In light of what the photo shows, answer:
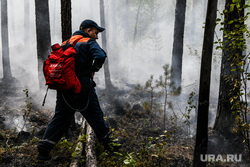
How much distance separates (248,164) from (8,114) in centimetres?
652

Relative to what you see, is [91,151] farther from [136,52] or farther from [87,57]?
[136,52]

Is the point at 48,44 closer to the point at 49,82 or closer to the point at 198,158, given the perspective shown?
the point at 49,82

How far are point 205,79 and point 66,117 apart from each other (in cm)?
221

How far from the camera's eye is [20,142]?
12.8 feet

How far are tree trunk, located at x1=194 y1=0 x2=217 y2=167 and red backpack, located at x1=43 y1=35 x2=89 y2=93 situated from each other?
6.13 feet

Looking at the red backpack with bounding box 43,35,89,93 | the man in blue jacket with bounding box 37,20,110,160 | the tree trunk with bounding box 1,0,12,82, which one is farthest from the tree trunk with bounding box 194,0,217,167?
the tree trunk with bounding box 1,0,12,82

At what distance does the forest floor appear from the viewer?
3.00m

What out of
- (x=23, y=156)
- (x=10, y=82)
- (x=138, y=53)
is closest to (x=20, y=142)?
(x=23, y=156)

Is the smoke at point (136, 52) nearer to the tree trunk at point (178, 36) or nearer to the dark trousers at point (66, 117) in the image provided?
the tree trunk at point (178, 36)

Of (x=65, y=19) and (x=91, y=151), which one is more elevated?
(x=65, y=19)

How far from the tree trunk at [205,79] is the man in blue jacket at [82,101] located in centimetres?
147

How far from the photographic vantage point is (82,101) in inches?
120
